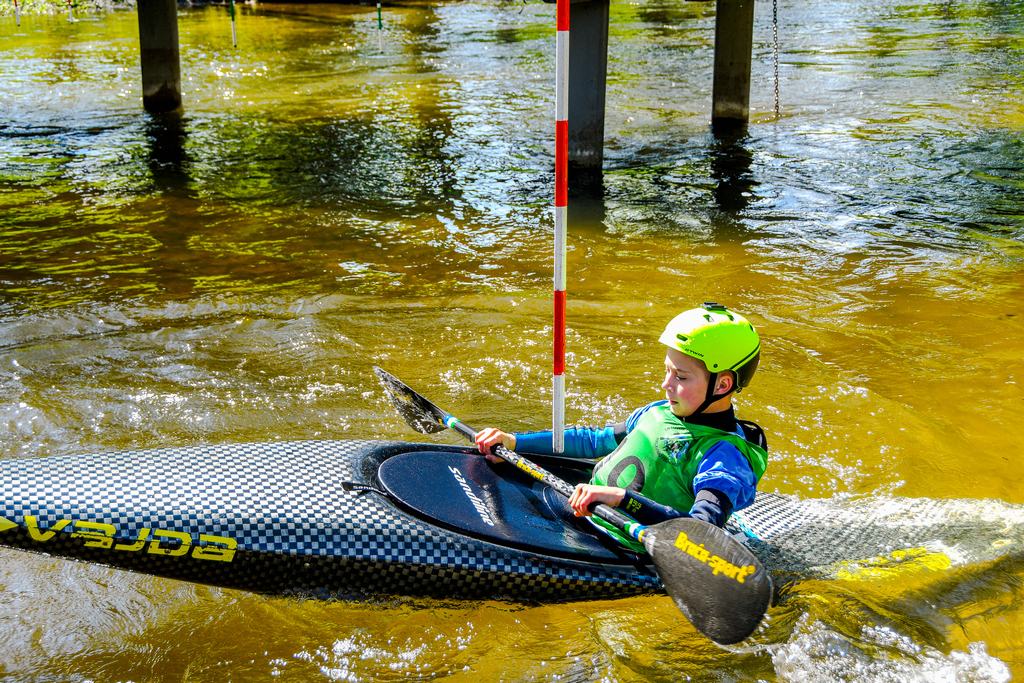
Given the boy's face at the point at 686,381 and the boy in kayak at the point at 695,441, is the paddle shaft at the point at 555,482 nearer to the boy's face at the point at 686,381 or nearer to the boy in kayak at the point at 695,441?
the boy in kayak at the point at 695,441

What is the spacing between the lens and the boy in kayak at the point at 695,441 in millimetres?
3129

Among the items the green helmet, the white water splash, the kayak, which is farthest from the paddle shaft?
the white water splash

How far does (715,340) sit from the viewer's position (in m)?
3.12

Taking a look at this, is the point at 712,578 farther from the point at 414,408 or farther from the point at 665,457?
the point at 414,408

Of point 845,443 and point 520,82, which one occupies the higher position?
point 520,82

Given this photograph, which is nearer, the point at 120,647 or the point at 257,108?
the point at 120,647

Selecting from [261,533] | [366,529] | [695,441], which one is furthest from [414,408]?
[695,441]

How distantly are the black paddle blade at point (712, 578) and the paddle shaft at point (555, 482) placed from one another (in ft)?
0.43

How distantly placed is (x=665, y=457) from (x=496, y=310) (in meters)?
3.22

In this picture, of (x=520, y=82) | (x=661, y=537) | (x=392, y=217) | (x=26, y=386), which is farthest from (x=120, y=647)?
(x=520, y=82)

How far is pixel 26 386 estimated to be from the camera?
5184 millimetres

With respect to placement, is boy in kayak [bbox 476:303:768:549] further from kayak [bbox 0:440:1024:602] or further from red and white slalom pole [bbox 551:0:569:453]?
red and white slalom pole [bbox 551:0:569:453]

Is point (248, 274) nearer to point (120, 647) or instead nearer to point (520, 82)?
point (120, 647)

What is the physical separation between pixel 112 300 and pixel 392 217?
2849 mm
